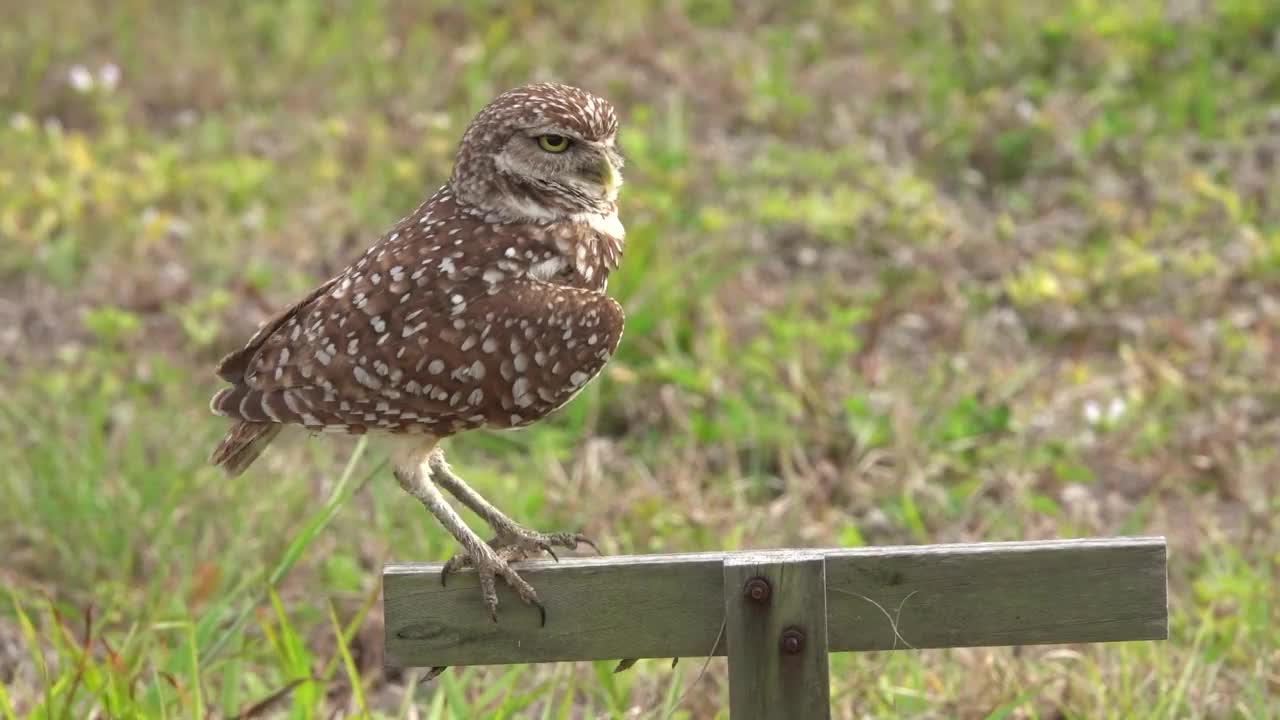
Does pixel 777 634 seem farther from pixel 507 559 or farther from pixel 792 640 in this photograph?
pixel 507 559

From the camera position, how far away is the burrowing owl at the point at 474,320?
3.14m

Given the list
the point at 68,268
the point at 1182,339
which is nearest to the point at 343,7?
the point at 68,268

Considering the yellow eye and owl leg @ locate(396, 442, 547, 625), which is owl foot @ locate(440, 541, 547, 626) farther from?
the yellow eye

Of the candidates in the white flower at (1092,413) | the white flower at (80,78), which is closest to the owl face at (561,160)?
the white flower at (1092,413)

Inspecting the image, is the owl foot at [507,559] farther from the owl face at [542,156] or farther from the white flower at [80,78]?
the white flower at [80,78]

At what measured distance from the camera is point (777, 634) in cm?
269

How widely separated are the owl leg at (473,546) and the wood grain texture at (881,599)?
39 mm

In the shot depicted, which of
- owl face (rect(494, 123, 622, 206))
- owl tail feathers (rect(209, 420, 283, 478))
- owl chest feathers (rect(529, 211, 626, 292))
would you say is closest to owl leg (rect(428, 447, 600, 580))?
owl tail feathers (rect(209, 420, 283, 478))

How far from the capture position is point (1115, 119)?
8.60m

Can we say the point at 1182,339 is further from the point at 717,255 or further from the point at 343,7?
the point at 343,7

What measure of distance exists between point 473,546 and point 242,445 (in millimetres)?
578

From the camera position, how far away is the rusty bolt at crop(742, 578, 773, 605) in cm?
268

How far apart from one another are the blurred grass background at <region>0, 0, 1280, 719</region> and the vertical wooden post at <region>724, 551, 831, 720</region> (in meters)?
0.58

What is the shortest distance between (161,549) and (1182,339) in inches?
159
